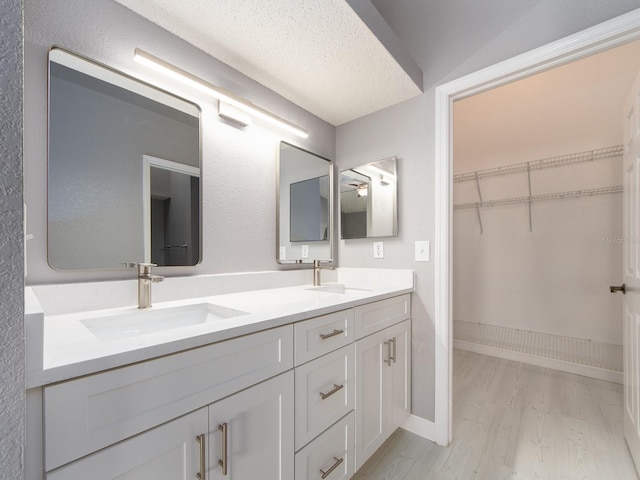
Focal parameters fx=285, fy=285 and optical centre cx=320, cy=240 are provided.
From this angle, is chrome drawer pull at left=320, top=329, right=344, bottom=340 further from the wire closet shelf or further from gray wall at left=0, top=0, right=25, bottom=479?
the wire closet shelf

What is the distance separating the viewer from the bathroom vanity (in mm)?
558


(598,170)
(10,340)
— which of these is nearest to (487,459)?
(10,340)

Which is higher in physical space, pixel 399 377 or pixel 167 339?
pixel 167 339

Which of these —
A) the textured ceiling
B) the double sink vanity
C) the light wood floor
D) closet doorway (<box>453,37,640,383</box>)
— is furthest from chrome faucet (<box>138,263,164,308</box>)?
closet doorway (<box>453,37,640,383</box>)

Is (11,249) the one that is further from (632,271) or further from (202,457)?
(632,271)

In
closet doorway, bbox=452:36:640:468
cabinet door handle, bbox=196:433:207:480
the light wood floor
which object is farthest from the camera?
closet doorway, bbox=452:36:640:468

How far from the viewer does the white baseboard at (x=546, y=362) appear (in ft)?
7.51

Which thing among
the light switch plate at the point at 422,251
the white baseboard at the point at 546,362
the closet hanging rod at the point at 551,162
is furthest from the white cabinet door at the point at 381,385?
the closet hanging rod at the point at 551,162

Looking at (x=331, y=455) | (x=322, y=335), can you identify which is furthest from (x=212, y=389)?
(x=331, y=455)

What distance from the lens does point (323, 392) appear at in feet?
3.59

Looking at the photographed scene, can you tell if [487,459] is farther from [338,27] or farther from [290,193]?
[338,27]

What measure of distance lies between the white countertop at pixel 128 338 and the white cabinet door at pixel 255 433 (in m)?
0.20

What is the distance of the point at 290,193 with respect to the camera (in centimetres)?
181

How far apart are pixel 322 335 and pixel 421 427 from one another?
1122mm
